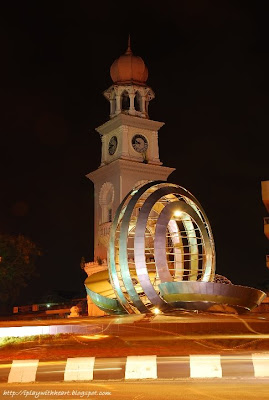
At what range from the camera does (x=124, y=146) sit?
63.9 meters

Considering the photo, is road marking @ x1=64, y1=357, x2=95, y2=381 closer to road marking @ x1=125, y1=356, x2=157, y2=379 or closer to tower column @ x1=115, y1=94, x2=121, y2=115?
road marking @ x1=125, y1=356, x2=157, y2=379

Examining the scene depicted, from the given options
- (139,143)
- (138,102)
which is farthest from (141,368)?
(138,102)

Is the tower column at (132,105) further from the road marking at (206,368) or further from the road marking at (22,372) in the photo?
the road marking at (206,368)

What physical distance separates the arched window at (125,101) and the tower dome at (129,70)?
1127 mm

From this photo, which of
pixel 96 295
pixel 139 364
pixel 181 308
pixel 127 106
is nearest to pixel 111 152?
pixel 127 106

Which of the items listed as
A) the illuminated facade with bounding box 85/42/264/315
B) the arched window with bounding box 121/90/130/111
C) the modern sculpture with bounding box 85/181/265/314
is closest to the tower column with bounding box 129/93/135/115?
the arched window with bounding box 121/90/130/111

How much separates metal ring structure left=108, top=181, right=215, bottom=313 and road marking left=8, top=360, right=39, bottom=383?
1056cm

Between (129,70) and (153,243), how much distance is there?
141 feet

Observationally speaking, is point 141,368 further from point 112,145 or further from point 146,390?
point 112,145

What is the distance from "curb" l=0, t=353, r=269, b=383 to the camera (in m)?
14.3

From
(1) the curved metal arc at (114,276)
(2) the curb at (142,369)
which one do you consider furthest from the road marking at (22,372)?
(1) the curved metal arc at (114,276)

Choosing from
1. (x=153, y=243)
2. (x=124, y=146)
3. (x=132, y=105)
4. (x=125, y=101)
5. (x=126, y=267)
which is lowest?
(x=126, y=267)

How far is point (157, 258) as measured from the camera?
2525 cm

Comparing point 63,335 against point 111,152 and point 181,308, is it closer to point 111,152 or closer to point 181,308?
point 181,308
